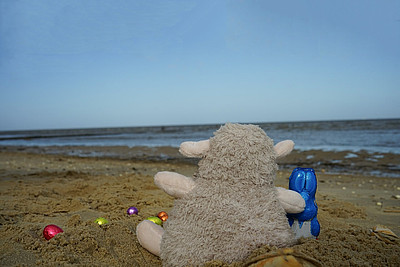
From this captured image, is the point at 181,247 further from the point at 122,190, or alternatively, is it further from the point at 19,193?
the point at 19,193

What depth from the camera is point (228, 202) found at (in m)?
1.60

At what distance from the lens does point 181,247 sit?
5.31ft

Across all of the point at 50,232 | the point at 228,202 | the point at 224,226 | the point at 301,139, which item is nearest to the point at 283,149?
the point at 228,202

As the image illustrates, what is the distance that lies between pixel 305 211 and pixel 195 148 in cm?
82

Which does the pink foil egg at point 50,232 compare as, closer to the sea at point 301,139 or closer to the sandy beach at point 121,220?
the sandy beach at point 121,220

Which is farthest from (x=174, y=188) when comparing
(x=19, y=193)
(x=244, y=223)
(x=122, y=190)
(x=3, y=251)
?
(x=19, y=193)

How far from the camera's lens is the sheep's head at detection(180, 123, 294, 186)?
1.65m

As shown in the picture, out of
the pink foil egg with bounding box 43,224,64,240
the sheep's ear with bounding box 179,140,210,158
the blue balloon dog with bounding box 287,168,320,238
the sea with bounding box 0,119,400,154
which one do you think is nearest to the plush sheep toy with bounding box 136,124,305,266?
the sheep's ear with bounding box 179,140,210,158

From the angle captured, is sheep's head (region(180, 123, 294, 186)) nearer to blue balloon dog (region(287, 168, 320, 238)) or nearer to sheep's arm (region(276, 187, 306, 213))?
sheep's arm (region(276, 187, 306, 213))

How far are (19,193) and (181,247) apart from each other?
363 cm

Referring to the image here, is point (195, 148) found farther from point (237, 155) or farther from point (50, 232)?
point (50, 232)

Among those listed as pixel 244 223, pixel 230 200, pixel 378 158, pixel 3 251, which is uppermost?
pixel 230 200

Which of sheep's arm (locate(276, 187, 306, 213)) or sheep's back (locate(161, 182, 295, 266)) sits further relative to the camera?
sheep's arm (locate(276, 187, 306, 213))

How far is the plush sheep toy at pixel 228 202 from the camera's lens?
5.09 feet
